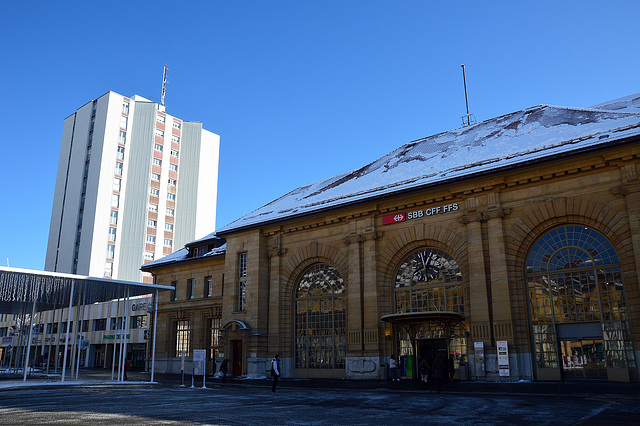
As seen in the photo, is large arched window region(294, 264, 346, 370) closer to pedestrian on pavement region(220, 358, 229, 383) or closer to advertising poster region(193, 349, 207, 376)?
pedestrian on pavement region(220, 358, 229, 383)

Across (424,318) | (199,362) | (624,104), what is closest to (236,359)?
(199,362)

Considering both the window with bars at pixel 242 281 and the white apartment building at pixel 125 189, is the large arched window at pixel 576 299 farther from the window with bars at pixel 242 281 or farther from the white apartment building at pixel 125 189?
the white apartment building at pixel 125 189

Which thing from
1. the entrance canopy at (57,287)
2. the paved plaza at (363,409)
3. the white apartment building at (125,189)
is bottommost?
the paved plaza at (363,409)

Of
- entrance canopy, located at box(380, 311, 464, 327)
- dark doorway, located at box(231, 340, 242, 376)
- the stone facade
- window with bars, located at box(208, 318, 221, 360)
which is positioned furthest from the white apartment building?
entrance canopy, located at box(380, 311, 464, 327)

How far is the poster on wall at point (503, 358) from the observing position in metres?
25.6

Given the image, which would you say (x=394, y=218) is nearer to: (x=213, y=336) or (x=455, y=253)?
(x=455, y=253)

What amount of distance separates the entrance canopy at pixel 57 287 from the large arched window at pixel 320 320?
31.1 ft

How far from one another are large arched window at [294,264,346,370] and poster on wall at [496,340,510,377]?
10522mm

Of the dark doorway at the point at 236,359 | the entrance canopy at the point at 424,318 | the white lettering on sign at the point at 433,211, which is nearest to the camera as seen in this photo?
the entrance canopy at the point at 424,318

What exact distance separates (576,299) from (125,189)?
65.1m

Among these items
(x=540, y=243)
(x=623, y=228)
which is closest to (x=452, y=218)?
(x=540, y=243)

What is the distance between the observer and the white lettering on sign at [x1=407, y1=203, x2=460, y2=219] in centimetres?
2986

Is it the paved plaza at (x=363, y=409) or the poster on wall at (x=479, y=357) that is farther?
the poster on wall at (x=479, y=357)

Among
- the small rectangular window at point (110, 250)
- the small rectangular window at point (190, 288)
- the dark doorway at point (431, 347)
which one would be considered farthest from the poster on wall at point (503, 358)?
the small rectangular window at point (110, 250)
